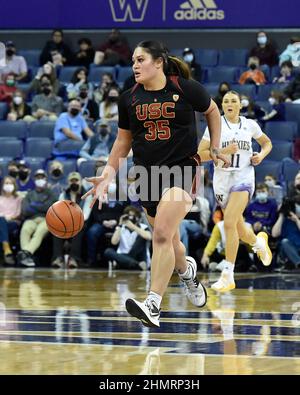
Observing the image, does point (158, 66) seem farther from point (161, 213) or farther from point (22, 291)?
point (22, 291)

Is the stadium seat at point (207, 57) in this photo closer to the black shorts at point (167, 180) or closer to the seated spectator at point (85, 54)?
the seated spectator at point (85, 54)

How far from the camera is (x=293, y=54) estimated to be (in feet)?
63.2

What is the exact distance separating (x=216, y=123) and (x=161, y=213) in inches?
40.5

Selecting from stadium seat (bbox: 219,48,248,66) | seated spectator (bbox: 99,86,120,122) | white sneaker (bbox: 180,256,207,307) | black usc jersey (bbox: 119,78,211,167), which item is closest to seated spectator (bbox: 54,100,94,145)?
seated spectator (bbox: 99,86,120,122)

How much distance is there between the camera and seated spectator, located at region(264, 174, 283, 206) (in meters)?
16.1

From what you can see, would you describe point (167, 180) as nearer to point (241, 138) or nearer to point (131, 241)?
point (241, 138)

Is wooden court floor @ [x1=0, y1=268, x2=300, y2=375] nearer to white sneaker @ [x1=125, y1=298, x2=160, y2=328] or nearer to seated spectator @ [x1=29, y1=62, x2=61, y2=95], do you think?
white sneaker @ [x1=125, y1=298, x2=160, y2=328]

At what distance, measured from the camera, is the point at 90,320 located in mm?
8875

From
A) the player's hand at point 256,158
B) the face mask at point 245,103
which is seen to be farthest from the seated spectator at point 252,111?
the player's hand at point 256,158

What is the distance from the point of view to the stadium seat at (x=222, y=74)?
19.8m

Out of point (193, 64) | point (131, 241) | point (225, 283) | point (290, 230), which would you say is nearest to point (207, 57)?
point (193, 64)

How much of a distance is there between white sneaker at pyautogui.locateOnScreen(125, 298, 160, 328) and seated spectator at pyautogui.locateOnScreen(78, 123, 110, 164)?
995 centimetres

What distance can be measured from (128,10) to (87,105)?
2900mm
